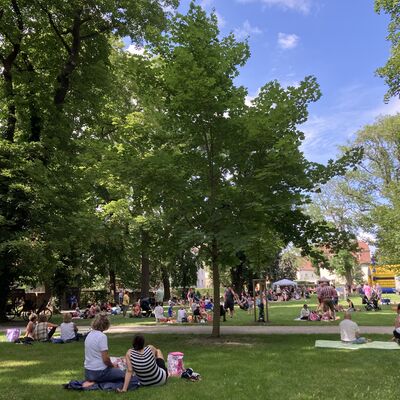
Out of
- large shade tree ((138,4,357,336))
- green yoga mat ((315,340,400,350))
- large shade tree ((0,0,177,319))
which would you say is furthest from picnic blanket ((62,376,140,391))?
large shade tree ((0,0,177,319))

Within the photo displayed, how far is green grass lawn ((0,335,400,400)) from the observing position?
7270 mm

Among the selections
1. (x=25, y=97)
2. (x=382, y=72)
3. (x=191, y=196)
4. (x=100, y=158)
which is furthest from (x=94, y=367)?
(x=382, y=72)

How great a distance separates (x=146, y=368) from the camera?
304 inches

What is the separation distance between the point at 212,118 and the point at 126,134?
304cm

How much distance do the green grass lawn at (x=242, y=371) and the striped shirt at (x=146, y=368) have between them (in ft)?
0.64

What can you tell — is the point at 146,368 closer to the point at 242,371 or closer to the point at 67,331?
the point at 242,371

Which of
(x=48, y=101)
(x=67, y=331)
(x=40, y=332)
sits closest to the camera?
(x=67, y=331)

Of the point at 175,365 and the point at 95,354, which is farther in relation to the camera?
the point at 175,365

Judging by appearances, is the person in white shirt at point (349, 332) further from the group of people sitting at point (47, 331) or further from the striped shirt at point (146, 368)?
the group of people sitting at point (47, 331)

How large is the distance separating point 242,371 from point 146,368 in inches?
82.8

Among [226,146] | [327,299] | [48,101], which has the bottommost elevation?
[327,299]

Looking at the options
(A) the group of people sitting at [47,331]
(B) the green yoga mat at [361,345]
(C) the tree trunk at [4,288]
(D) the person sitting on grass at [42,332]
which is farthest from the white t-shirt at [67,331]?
(C) the tree trunk at [4,288]

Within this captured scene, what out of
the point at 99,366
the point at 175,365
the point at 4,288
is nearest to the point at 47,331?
the point at 175,365

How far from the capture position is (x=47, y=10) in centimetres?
1967
